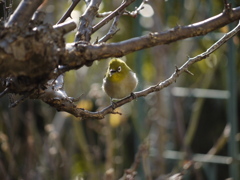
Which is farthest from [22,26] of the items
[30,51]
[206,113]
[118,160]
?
[206,113]

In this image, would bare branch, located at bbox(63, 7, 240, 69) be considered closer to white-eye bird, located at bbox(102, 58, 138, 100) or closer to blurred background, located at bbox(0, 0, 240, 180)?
white-eye bird, located at bbox(102, 58, 138, 100)

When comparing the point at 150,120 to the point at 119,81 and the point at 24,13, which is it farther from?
the point at 24,13

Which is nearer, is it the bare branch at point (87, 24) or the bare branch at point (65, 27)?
the bare branch at point (65, 27)

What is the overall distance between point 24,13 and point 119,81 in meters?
1.81

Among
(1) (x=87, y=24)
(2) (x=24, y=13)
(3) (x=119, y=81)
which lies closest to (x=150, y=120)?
(3) (x=119, y=81)

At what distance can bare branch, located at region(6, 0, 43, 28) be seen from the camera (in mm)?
1057

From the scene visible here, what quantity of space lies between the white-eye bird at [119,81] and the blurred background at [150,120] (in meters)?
0.50

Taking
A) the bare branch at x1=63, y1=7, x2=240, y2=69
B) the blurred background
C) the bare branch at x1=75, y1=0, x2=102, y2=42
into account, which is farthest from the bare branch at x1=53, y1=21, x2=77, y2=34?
the blurred background

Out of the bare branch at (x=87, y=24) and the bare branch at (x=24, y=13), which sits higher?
the bare branch at (x=87, y=24)

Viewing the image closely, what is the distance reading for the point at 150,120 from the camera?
514 centimetres

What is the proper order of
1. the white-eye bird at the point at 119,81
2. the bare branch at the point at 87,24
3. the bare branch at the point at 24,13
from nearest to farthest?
the bare branch at the point at 24,13, the bare branch at the point at 87,24, the white-eye bird at the point at 119,81

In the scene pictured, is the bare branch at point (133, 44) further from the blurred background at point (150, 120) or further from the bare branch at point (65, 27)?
the blurred background at point (150, 120)

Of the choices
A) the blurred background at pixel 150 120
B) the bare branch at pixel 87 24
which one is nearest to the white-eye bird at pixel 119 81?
the blurred background at pixel 150 120

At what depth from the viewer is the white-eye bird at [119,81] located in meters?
2.85
